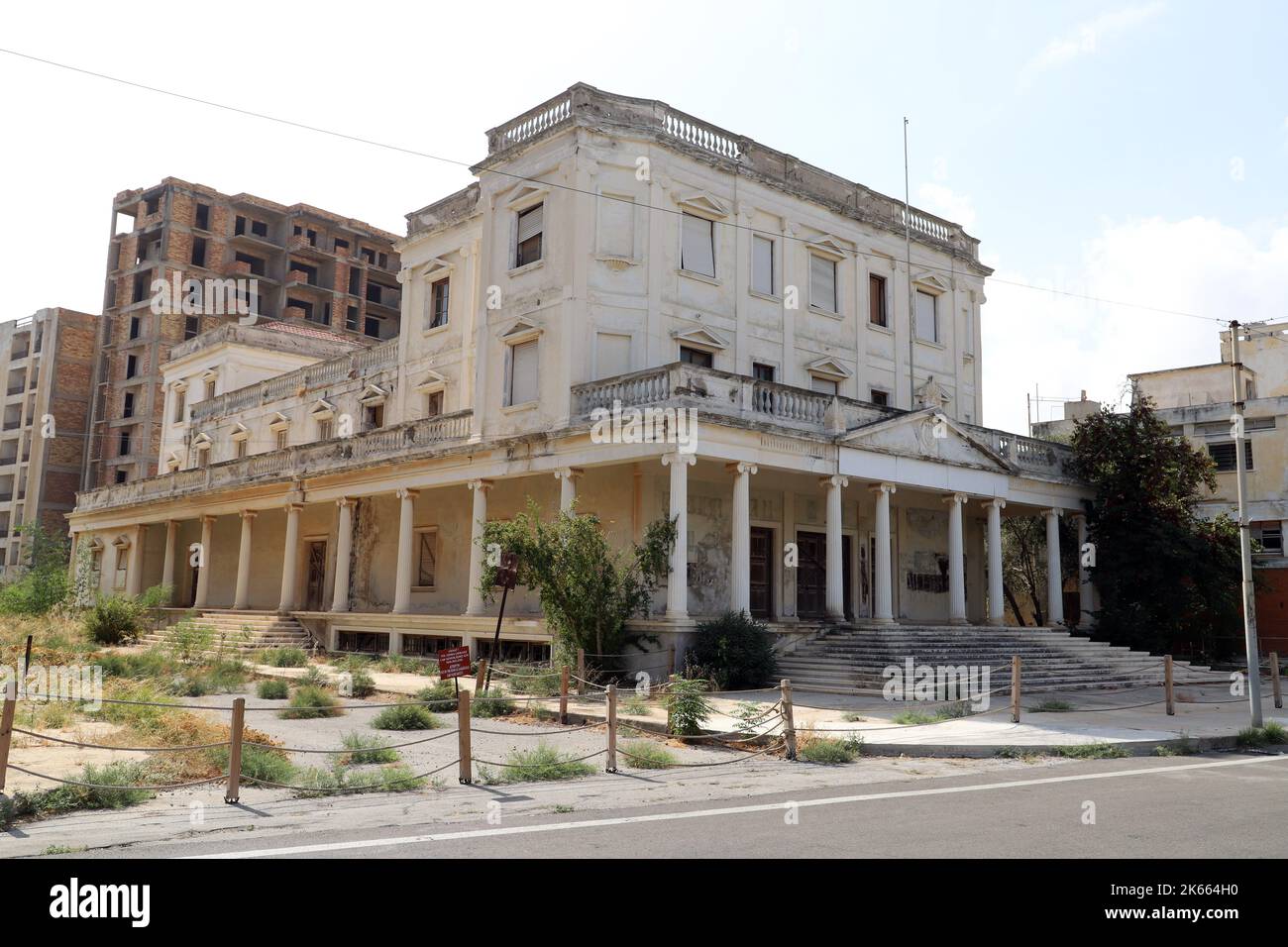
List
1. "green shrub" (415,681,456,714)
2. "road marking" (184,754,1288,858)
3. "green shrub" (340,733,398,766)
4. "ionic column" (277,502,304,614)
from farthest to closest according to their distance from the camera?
"ionic column" (277,502,304,614) < "green shrub" (415,681,456,714) < "green shrub" (340,733,398,766) < "road marking" (184,754,1288,858)

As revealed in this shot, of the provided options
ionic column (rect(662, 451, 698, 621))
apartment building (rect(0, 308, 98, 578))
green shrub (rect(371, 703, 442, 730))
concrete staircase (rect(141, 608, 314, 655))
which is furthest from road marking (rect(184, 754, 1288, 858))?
apartment building (rect(0, 308, 98, 578))

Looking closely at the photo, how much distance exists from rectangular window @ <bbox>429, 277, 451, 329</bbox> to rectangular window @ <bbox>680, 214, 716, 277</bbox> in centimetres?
807

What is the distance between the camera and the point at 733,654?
19781mm

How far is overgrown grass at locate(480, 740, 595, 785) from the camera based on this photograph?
11.1m

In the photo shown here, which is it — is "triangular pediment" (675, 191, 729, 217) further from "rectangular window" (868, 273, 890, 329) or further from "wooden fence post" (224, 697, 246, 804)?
"wooden fence post" (224, 697, 246, 804)

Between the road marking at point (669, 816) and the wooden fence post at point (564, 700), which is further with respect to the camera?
the wooden fence post at point (564, 700)

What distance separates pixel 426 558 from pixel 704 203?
42.2 feet

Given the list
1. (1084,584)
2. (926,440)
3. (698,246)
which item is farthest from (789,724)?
(1084,584)

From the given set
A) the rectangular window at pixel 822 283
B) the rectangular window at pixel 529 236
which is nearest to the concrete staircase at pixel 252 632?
the rectangular window at pixel 529 236

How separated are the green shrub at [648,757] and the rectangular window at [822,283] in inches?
719

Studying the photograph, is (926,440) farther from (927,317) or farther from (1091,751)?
(1091,751)

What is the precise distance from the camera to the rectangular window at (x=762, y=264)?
2714 centimetres

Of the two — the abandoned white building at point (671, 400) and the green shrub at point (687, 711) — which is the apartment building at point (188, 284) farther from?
the green shrub at point (687, 711)
